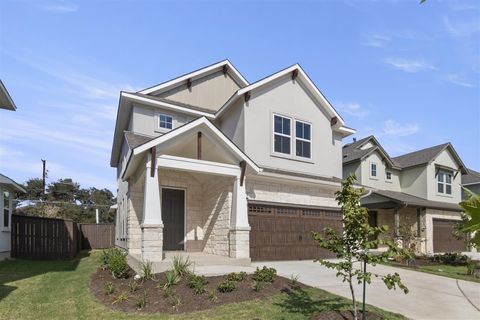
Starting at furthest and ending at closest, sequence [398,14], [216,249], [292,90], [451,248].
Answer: [451,248]
[292,90]
[216,249]
[398,14]

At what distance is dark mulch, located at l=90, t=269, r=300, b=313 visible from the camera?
7988 mm

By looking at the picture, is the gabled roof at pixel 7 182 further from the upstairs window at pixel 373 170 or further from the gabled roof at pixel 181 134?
the upstairs window at pixel 373 170

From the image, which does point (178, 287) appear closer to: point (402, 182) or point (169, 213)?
point (169, 213)

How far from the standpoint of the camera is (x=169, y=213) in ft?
47.9

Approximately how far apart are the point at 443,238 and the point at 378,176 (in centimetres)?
596

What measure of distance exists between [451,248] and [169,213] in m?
20.7

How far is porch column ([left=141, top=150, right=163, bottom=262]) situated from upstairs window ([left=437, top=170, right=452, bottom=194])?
74.7 feet

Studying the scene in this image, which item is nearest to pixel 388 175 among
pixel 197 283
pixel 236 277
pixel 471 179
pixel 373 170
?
pixel 373 170

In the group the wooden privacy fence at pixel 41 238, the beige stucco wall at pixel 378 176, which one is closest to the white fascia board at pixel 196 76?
the wooden privacy fence at pixel 41 238

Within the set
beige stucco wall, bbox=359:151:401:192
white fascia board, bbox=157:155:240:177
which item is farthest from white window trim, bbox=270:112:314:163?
beige stucco wall, bbox=359:151:401:192

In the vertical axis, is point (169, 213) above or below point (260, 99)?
below

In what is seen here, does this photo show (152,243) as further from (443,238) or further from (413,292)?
(443,238)

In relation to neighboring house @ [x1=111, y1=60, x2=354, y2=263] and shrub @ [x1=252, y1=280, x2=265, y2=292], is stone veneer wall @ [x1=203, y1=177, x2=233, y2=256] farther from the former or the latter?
shrub @ [x1=252, y1=280, x2=265, y2=292]

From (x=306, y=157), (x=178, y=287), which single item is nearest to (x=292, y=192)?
(x=306, y=157)
